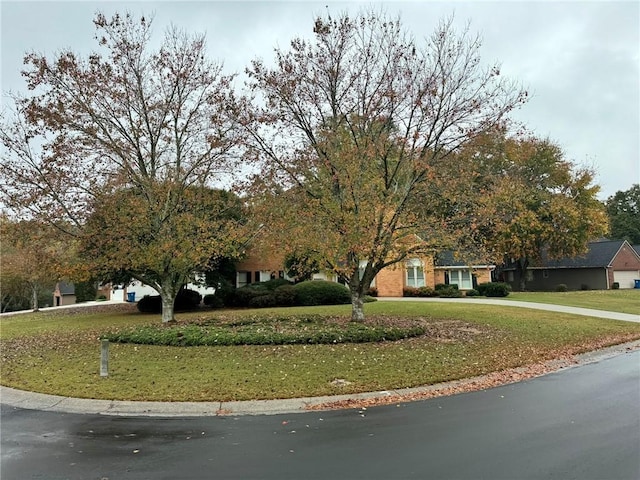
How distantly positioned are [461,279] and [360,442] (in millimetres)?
33176

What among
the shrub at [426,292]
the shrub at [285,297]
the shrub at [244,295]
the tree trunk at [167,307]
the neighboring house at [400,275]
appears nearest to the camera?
the tree trunk at [167,307]

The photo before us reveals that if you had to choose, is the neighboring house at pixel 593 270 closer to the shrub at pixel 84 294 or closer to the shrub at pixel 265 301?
the shrub at pixel 265 301

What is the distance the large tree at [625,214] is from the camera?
66.8 m

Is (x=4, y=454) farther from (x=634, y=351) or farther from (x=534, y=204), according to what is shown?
(x=534, y=204)

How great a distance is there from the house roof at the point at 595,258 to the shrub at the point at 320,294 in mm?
28643

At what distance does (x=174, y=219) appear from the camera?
16859mm

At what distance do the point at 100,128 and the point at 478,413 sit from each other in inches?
640

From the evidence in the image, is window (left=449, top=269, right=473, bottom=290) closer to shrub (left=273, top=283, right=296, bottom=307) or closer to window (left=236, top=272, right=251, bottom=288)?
shrub (left=273, top=283, right=296, bottom=307)

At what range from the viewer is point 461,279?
121ft

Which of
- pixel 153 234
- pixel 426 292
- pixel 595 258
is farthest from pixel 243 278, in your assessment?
pixel 595 258

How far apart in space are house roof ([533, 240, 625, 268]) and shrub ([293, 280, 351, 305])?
94.0 feet

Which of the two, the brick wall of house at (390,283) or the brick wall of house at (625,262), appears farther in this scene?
the brick wall of house at (625,262)

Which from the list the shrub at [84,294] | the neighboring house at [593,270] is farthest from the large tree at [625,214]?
the shrub at [84,294]

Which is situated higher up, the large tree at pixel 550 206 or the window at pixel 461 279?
the large tree at pixel 550 206
